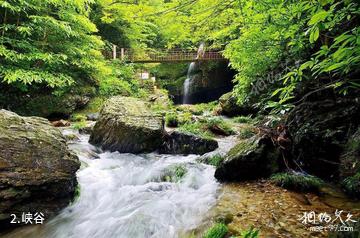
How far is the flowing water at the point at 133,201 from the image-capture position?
12.1 ft

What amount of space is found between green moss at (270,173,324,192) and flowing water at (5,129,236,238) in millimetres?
1084

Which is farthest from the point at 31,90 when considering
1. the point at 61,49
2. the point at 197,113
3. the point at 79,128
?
the point at 197,113

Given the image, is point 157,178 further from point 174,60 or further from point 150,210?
point 174,60

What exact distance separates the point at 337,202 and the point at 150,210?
2.66 m

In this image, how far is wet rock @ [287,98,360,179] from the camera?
4258 millimetres

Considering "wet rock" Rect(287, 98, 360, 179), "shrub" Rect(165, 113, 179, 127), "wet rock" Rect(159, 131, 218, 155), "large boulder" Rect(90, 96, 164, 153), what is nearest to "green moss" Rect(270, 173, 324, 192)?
"wet rock" Rect(287, 98, 360, 179)

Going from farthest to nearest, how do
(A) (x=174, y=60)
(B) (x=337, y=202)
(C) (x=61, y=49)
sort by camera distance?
(A) (x=174, y=60)
(C) (x=61, y=49)
(B) (x=337, y=202)

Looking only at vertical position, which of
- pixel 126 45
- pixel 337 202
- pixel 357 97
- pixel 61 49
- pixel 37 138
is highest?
pixel 126 45

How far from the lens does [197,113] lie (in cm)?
1333

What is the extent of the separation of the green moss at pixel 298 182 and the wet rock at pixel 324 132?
0.31 m

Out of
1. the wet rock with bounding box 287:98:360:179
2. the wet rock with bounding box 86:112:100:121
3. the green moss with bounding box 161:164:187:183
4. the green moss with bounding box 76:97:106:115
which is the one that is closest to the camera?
the wet rock with bounding box 287:98:360:179

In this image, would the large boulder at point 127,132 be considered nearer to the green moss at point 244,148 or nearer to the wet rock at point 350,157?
the green moss at point 244,148

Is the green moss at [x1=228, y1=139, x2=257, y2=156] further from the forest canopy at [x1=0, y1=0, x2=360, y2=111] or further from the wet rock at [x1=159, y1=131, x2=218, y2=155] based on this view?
the wet rock at [x1=159, y1=131, x2=218, y2=155]

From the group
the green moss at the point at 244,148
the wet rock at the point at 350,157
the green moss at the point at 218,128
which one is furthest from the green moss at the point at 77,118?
the wet rock at the point at 350,157
